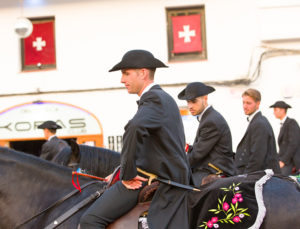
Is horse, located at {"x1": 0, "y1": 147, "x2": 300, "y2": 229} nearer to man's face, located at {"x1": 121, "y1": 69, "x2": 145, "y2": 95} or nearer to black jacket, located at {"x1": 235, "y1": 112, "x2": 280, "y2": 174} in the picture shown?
man's face, located at {"x1": 121, "y1": 69, "x2": 145, "y2": 95}

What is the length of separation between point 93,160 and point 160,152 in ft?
6.62

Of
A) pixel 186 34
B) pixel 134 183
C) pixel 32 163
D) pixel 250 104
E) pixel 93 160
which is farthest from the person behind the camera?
pixel 186 34

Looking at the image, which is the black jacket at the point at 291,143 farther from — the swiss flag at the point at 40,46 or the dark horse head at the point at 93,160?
the swiss flag at the point at 40,46

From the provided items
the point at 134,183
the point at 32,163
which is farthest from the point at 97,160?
the point at 134,183

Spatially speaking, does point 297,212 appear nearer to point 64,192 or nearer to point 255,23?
point 64,192

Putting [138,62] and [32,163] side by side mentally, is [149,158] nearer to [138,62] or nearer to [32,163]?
[138,62]

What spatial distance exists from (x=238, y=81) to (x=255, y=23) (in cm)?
177

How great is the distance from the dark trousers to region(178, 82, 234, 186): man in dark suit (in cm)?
239

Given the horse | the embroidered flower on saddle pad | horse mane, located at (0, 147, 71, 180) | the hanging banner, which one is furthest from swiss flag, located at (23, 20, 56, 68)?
the embroidered flower on saddle pad

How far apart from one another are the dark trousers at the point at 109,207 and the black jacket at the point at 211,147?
7.93ft

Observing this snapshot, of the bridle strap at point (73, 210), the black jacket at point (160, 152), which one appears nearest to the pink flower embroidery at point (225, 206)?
the black jacket at point (160, 152)

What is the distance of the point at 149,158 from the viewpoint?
387cm

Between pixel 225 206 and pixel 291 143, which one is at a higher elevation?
pixel 225 206

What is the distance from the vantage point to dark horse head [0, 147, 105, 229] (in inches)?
164
